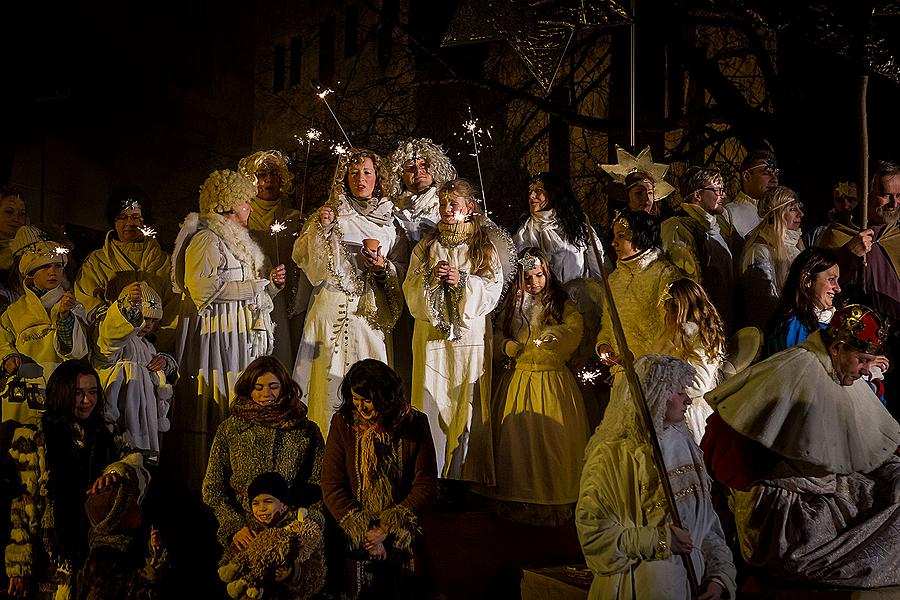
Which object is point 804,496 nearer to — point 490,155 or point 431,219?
point 431,219

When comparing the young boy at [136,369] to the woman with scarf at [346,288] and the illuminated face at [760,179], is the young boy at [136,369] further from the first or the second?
the illuminated face at [760,179]

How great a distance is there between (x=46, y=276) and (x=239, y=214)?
1.41 meters

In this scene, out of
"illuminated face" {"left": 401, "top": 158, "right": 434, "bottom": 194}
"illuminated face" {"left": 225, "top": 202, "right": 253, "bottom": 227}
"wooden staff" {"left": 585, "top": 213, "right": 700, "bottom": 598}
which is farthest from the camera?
"illuminated face" {"left": 401, "top": 158, "right": 434, "bottom": 194}

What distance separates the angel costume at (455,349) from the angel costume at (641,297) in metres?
0.75

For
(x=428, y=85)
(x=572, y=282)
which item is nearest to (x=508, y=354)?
(x=572, y=282)

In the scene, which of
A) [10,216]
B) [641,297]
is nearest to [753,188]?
[641,297]

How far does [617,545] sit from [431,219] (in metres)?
3.57

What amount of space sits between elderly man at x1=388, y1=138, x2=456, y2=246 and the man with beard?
8.64 feet

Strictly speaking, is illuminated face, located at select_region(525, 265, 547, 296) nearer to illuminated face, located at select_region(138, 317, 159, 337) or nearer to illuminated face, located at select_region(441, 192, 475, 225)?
illuminated face, located at select_region(441, 192, 475, 225)

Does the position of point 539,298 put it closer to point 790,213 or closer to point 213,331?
point 790,213

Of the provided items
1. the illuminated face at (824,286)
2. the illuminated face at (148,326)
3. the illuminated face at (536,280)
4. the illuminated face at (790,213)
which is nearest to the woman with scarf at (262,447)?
the illuminated face at (148,326)

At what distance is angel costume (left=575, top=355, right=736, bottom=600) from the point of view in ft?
18.4

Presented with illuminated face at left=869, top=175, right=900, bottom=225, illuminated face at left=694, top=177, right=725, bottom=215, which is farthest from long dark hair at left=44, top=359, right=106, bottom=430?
illuminated face at left=869, top=175, right=900, bottom=225

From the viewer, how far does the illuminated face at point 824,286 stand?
7262 millimetres
